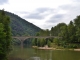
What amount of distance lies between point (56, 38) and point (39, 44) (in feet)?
66.8

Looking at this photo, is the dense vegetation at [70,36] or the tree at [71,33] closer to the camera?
the dense vegetation at [70,36]

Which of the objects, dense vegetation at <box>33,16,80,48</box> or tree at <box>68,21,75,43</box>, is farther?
tree at <box>68,21,75,43</box>

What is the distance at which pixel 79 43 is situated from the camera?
103312 mm

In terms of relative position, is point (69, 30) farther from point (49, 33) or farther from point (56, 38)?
point (49, 33)

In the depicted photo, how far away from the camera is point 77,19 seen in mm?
108250

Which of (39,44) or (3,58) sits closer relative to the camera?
(3,58)

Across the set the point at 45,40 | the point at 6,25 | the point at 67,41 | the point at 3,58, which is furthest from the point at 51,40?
the point at 3,58

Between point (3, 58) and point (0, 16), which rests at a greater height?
point (0, 16)

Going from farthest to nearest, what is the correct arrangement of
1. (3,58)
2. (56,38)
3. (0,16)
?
(56,38) → (0,16) → (3,58)

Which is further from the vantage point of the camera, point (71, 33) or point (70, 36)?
point (70, 36)

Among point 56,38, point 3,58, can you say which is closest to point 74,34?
point 56,38

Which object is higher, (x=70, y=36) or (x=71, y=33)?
(x=71, y=33)

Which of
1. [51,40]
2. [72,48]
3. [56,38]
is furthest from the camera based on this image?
[51,40]

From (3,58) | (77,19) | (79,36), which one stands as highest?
(77,19)
